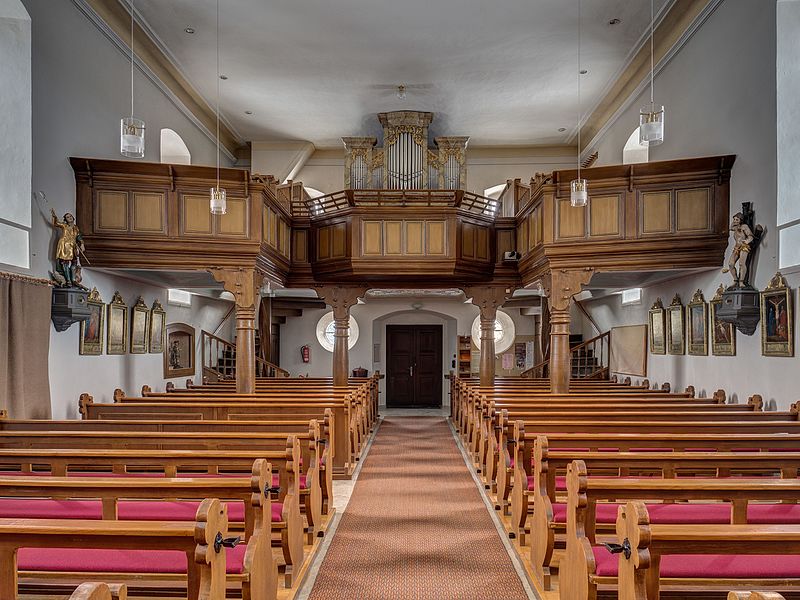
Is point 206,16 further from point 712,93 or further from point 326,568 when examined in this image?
point 326,568

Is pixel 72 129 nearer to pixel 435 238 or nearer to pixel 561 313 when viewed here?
pixel 435 238

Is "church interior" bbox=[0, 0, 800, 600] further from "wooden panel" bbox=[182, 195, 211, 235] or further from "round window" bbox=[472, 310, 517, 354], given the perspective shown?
"round window" bbox=[472, 310, 517, 354]

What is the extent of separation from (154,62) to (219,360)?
6927 mm

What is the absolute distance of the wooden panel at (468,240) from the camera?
36.1ft

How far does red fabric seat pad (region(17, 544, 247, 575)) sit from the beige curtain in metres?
3.91

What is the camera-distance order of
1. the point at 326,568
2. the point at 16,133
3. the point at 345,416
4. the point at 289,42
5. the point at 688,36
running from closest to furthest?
the point at 326,568, the point at 16,133, the point at 345,416, the point at 688,36, the point at 289,42

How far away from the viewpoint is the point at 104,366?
907 centimetres

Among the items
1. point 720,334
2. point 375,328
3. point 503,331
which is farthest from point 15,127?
point 503,331

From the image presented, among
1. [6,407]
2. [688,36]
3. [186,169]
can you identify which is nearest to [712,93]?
[688,36]

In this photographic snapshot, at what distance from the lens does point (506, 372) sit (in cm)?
1783

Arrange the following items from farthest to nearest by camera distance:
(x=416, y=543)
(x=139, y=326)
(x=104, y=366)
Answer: (x=139, y=326)
(x=104, y=366)
(x=416, y=543)

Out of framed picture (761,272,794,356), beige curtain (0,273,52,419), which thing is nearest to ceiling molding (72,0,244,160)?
beige curtain (0,273,52,419)

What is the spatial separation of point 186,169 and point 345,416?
411 cm

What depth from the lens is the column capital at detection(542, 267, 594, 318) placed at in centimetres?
893
